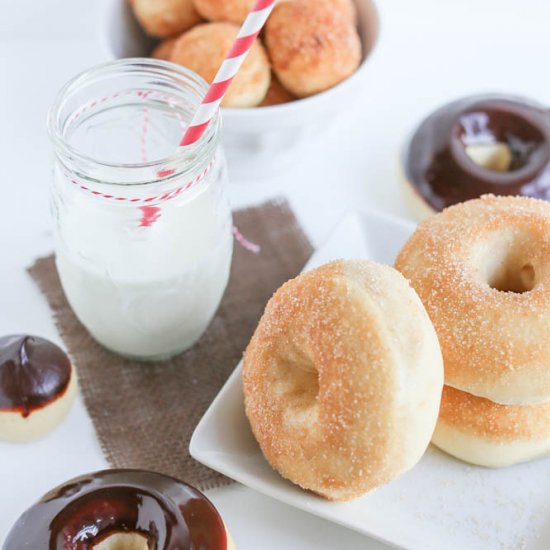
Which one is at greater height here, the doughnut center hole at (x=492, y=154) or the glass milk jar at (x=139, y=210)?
the glass milk jar at (x=139, y=210)

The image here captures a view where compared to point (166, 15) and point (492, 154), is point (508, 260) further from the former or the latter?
point (166, 15)

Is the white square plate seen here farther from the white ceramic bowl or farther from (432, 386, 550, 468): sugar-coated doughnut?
the white ceramic bowl

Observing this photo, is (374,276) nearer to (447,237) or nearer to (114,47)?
(447,237)

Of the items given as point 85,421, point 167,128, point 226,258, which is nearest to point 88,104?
point 167,128

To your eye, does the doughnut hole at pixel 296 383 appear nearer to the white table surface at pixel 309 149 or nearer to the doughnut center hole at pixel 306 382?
the doughnut center hole at pixel 306 382

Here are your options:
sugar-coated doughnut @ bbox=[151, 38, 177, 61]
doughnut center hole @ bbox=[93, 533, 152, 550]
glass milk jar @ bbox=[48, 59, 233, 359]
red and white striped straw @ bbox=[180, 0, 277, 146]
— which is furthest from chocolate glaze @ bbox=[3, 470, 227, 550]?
sugar-coated doughnut @ bbox=[151, 38, 177, 61]

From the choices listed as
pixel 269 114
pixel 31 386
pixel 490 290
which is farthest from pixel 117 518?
pixel 269 114

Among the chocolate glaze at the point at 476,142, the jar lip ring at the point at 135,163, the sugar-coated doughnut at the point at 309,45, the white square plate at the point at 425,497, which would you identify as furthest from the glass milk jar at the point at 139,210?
the chocolate glaze at the point at 476,142

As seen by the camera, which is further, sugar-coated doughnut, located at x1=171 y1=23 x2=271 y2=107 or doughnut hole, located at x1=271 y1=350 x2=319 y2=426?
sugar-coated doughnut, located at x1=171 y1=23 x2=271 y2=107
